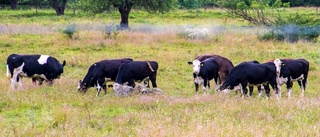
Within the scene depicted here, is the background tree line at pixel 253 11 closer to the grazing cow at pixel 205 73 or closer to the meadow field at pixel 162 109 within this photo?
the meadow field at pixel 162 109

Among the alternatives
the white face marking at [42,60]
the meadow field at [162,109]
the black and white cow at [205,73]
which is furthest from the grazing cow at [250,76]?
the white face marking at [42,60]

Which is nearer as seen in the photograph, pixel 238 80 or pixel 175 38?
pixel 238 80

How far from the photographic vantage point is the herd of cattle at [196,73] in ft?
44.1

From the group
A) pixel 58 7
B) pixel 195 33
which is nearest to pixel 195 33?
pixel 195 33

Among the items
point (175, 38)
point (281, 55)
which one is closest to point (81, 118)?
point (281, 55)

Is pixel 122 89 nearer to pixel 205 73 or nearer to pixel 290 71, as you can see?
pixel 205 73

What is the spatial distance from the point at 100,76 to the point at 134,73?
112 centimetres

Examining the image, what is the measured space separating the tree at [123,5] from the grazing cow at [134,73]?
2199 centimetres

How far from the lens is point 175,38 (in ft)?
96.6

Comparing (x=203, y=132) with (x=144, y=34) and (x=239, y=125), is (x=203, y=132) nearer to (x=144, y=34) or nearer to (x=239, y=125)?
(x=239, y=125)

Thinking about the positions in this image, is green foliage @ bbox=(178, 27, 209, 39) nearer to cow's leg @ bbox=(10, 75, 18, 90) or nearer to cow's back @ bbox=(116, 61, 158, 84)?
cow's back @ bbox=(116, 61, 158, 84)

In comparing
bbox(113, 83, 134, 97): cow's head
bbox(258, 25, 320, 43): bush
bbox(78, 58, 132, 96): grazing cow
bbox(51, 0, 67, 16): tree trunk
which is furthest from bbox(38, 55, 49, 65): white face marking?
bbox(51, 0, 67, 16): tree trunk

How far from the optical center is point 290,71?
569 inches

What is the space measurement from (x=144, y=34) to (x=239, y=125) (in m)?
22.2
